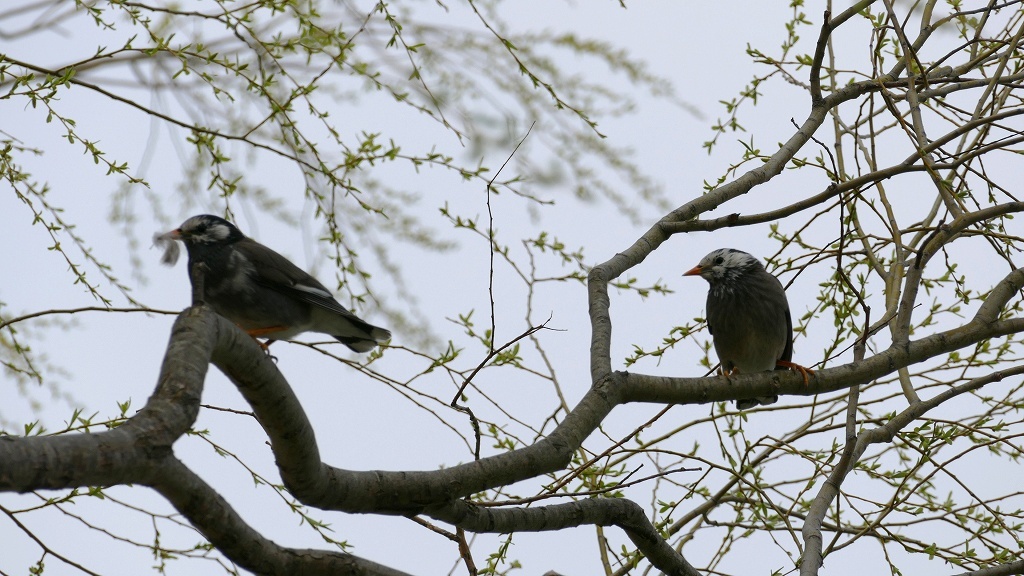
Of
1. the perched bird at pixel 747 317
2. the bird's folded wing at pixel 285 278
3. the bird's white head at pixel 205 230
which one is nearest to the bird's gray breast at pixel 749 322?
the perched bird at pixel 747 317

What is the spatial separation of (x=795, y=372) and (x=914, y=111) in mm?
1067

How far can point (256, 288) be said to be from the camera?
444 cm

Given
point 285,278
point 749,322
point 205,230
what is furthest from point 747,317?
point 205,230

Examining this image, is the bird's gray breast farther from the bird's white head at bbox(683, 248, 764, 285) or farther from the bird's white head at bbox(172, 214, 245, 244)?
the bird's white head at bbox(172, 214, 245, 244)

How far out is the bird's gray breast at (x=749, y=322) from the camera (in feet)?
16.9

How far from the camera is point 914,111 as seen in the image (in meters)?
3.57

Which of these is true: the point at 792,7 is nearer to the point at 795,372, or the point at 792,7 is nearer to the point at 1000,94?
the point at 1000,94

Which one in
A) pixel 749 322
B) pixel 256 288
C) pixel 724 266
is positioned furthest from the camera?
pixel 724 266

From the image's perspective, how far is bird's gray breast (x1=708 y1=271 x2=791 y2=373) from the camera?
516cm

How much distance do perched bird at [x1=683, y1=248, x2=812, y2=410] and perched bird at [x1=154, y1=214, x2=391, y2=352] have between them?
1877 mm

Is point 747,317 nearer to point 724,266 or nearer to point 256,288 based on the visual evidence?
point 724,266

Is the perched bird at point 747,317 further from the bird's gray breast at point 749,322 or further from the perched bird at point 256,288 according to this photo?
the perched bird at point 256,288

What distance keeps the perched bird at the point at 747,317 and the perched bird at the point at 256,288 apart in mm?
1877

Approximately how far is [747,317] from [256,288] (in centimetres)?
255
